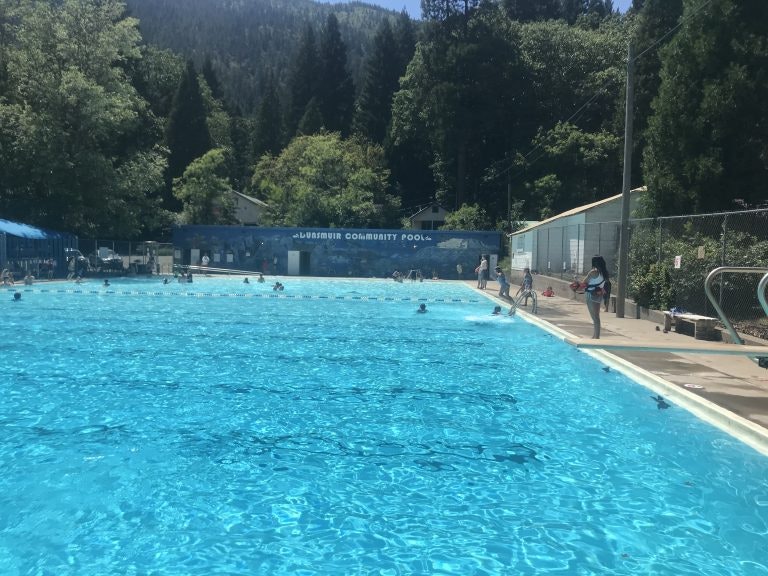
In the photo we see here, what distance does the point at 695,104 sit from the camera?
20.5 meters

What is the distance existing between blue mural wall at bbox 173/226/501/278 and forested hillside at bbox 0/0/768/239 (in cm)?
410

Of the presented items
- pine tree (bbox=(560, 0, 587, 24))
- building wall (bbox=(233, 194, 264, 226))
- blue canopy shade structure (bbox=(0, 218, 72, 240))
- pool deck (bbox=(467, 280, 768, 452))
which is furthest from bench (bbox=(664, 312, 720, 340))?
pine tree (bbox=(560, 0, 587, 24))

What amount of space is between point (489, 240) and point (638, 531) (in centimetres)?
4262

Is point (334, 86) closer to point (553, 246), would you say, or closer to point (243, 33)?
point (553, 246)

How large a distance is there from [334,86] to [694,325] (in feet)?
243

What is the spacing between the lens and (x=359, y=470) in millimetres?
6668

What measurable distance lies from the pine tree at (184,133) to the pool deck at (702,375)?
55628 millimetres

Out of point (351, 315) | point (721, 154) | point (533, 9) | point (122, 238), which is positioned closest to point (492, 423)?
point (351, 315)

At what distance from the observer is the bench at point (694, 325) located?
14047mm

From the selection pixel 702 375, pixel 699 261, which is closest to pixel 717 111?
pixel 699 261

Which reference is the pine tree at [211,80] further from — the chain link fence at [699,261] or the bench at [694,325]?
the bench at [694,325]

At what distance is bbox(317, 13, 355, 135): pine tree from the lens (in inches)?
3076

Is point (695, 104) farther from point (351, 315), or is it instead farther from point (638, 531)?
point (638, 531)

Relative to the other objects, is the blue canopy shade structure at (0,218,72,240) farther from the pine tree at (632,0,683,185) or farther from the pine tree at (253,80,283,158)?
the pine tree at (253,80,283,158)
